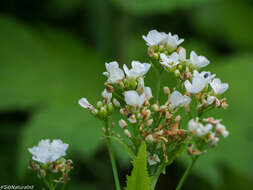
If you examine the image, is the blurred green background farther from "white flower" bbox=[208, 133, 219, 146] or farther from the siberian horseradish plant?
"white flower" bbox=[208, 133, 219, 146]

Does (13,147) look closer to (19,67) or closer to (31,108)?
(31,108)

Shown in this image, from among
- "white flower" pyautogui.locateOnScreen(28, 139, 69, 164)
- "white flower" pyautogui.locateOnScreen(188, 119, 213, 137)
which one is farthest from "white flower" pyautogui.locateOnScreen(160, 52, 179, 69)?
"white flower" pyautogui.locateOnScreen(28, 139, 69, 164)

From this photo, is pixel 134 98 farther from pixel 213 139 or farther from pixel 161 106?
pixel 213 139

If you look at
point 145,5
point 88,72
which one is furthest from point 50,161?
point 88,72

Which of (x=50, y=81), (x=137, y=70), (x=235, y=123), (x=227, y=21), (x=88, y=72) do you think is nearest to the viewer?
(x=137, y=70)

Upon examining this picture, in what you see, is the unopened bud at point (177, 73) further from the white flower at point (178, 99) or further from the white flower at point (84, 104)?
the white flower at point (84, 104)
